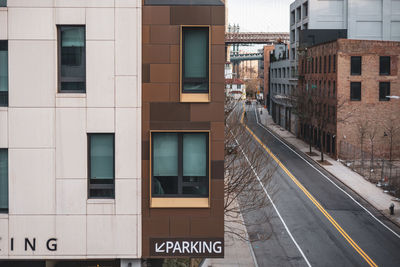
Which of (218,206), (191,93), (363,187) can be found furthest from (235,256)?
(363,187)

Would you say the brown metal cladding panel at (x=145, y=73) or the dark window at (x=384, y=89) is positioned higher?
the dark window at (x=384, y=89)

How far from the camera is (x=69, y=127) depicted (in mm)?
12992

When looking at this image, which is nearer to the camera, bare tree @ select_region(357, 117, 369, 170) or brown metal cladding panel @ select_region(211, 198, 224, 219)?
brown metal cladding panel @ select_region(211, 198, 224, 219)

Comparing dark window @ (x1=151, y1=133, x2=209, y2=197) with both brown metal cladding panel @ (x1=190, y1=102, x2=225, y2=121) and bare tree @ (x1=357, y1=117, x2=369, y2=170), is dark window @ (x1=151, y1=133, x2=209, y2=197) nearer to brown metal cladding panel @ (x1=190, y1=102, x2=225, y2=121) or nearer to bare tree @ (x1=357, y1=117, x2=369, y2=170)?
brown metal cladding panel @ (x1=190, y1=102, x2=225, y2=121)

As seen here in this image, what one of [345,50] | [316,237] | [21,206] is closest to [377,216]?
[316,237]

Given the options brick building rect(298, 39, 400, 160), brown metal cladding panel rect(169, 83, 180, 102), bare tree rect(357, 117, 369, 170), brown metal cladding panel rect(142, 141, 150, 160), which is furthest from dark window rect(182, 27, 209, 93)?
brick building rect(298, 39, 400, 160)

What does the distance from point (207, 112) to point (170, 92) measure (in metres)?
1.00

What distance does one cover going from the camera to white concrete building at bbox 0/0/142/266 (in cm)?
1295

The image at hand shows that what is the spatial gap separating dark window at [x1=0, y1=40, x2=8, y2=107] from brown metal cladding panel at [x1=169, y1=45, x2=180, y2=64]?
3.88 m

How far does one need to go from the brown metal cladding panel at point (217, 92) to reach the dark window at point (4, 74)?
16.0 feet

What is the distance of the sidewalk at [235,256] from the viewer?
89.5 feet

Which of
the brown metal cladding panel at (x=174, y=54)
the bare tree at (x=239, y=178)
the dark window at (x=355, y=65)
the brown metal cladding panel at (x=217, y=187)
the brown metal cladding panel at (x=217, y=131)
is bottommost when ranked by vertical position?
the bare tree at (x=239, y=178)

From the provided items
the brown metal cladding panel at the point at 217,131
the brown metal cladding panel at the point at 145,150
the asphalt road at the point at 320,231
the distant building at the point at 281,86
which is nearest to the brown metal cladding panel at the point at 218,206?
the brown metal cladding panel at the point at 217,131

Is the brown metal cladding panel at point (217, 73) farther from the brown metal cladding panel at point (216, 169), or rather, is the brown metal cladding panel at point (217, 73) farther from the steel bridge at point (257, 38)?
the steel bridge at point (257, 38)
